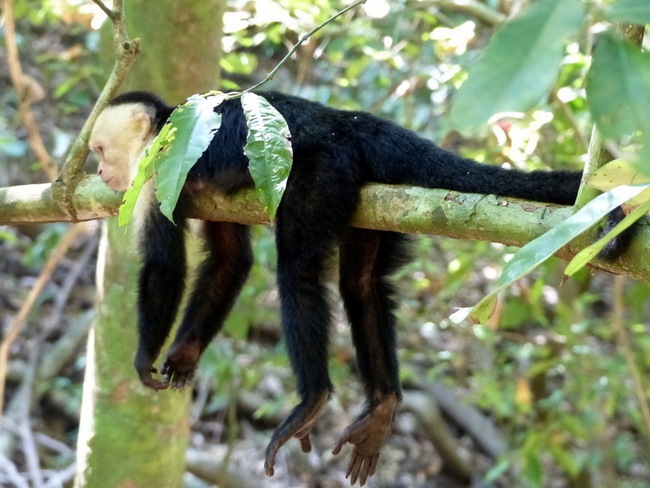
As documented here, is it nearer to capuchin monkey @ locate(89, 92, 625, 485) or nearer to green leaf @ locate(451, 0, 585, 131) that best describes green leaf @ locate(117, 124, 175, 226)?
green leaf @ locate(451, 0, 585, 131)

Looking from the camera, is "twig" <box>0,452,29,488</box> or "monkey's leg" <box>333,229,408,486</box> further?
"twig" <box>0,452,29,488</box>

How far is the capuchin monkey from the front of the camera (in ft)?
6.57

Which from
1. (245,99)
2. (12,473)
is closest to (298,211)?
(245,99)

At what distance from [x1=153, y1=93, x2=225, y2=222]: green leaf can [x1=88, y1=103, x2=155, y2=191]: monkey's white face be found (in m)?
1.32

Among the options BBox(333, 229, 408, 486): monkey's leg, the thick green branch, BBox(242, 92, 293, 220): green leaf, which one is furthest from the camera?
BBox(333, 229, 408, 486): monkey's leg

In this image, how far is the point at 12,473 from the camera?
3590 millimetres

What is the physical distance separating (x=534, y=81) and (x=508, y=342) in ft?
17.4

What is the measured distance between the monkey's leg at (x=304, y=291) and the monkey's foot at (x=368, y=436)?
205 mm

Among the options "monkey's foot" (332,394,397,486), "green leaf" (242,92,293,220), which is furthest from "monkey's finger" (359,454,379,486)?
"green leaf" (242,92,293,220)

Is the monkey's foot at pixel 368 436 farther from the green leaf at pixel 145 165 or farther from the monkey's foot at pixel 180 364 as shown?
the green leaf at pixel 145 165

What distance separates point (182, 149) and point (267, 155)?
0.48 feet

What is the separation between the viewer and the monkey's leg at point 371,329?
2.39 meters

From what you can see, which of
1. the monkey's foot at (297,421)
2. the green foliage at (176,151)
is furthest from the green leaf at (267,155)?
the monkey's foot at (297,421)

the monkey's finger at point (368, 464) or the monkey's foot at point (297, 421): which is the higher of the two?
the monkey's foot at point (297, 421)
